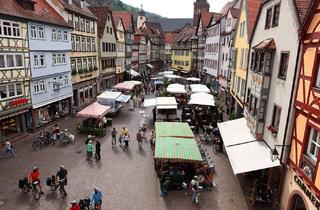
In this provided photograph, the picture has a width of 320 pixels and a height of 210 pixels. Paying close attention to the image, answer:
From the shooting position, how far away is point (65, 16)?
29469 millimetres

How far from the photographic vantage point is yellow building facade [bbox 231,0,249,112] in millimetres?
24328

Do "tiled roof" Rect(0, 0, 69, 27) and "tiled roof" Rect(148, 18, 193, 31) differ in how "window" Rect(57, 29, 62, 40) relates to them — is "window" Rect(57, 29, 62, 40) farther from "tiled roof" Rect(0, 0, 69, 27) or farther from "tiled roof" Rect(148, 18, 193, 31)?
"tiled roof" Rect(148, 18, 193, 31)

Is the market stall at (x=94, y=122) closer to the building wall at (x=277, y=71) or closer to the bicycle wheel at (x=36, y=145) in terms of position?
the bicycle wheel at (x=36, y=145)

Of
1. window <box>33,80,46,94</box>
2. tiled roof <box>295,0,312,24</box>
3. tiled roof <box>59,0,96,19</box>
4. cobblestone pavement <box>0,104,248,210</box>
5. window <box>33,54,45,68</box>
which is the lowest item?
cobblestone pavement <box>0,104,248,210</box>

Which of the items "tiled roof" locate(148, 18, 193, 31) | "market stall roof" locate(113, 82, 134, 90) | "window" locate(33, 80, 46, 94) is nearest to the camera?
"window" locate(33, 80, 46, 94)

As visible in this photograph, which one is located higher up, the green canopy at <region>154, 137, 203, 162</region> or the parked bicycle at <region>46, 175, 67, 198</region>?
the green canopy at <region>154, 137, 203, 162</region>

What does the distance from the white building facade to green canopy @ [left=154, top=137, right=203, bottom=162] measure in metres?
13.5

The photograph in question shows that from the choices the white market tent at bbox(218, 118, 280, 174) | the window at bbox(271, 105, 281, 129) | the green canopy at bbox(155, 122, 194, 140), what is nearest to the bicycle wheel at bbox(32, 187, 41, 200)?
the green canopy at bbox(155, 122, 194, 140)

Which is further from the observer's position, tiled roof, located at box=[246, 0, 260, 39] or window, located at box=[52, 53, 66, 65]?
window, located at box=[52, 53, 66, 65]

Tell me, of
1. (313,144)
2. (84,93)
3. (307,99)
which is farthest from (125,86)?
(313,144)

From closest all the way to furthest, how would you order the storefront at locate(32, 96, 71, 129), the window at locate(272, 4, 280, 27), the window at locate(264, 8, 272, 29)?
the window at locate(272, 4, 280, 27), the window at locate(264, 8, 272, 29), the storefront at locate(32, 96, 71, 129)

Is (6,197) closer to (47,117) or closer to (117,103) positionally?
(47,117)

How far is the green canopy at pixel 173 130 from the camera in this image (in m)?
18.1

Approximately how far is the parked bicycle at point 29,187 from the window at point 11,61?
10.0m
